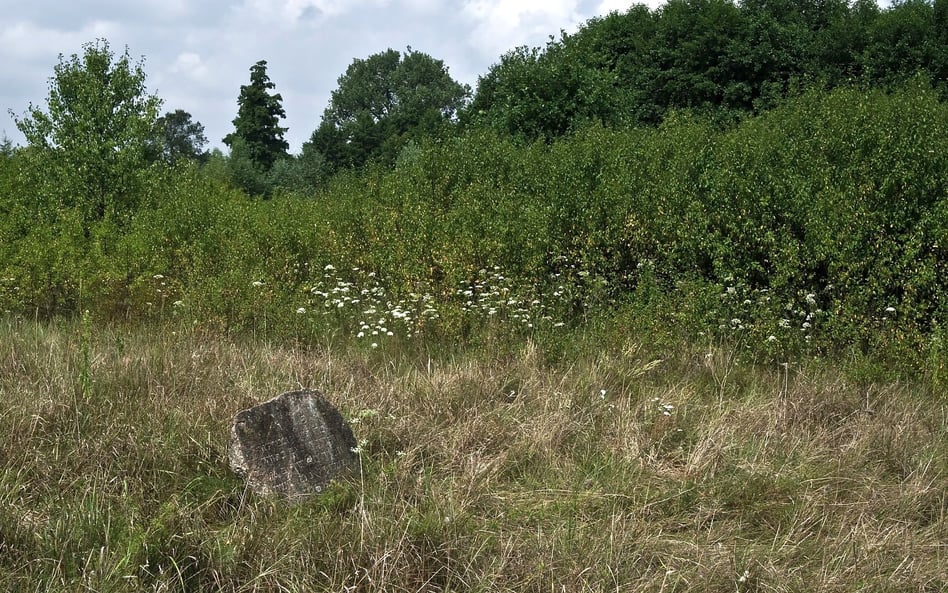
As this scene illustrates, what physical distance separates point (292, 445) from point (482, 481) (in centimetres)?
90

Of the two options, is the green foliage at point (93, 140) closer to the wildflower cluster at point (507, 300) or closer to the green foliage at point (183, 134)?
the wildflower cluster at point (507, 300)

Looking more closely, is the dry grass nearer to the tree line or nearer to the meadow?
the meadow

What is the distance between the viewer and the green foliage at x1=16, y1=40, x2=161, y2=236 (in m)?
12.5

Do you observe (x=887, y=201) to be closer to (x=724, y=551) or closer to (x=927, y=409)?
(x=927, y=409)

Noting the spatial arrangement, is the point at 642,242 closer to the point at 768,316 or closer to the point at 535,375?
the point at 768,316

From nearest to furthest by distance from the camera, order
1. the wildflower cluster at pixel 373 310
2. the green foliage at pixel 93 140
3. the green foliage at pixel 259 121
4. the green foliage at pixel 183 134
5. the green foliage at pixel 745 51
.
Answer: the wildflower cluster at pixel 373 310, the green foliage at pixel 93 140, the green foliage at pixel 745 51, the green foliage at pixel 259 121, the green foliage at pixel 183 134

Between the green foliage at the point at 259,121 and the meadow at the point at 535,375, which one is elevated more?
the green foliage at the point at 259,121

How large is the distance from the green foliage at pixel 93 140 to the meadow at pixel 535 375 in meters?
2.33

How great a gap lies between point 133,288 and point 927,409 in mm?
A: 7129

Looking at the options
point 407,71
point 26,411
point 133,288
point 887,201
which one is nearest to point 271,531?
point 26,411

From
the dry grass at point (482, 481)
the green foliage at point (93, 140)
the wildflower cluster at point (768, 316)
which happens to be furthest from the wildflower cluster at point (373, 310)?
the green foliage at point (93, 140)

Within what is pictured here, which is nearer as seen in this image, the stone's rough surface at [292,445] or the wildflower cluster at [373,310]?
the stone's rough surface at [292,445]

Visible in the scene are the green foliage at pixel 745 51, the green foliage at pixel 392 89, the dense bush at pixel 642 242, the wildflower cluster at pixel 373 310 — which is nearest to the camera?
the dense bush at pixel 642 242

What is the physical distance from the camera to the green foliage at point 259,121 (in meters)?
39.2
